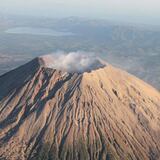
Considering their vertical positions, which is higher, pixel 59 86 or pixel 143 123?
pixel 59 86

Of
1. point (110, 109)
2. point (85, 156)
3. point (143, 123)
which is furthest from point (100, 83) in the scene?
point (85, 156)

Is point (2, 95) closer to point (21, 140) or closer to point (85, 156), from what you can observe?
point (21, 140)

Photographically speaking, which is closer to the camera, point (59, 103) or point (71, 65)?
point (59, 103)

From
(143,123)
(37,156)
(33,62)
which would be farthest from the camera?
(33,62)

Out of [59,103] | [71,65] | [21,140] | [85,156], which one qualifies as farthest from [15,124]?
[71,65]

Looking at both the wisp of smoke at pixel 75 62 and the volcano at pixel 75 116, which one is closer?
the volcano at pixel 75 116

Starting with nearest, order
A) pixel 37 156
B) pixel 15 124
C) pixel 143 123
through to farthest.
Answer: pixel 37 156, pixel 15 124, pixel 143 123
